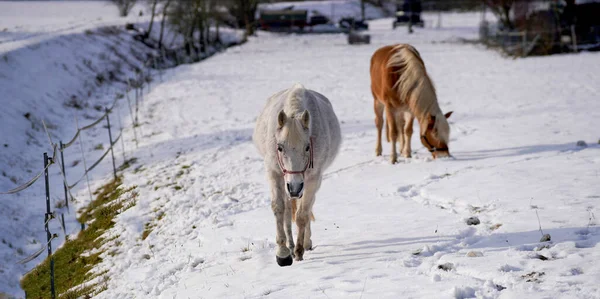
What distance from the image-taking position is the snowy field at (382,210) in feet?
15.5

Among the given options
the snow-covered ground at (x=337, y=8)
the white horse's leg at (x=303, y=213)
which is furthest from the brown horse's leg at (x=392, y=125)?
the snow-covered ground at (x=337, y=8)

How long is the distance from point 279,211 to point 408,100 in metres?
4.89

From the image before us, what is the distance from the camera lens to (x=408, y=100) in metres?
9.62

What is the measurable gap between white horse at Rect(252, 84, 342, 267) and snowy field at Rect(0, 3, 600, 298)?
40 cm

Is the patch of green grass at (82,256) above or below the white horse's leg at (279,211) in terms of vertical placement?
below

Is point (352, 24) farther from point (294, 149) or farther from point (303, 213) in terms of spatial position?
point (294, 149)

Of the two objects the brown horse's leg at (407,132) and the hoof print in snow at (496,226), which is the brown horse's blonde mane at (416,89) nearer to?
the brown horse's leg at (407,132)

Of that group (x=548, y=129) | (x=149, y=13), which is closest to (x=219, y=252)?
(x=548, y=129)

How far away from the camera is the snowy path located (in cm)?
470

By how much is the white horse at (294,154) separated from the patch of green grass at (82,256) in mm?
2759

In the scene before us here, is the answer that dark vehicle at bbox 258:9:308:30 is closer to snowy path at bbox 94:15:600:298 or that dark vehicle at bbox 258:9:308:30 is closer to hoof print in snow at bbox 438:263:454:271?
snowy path at bbox 94:15:600:298

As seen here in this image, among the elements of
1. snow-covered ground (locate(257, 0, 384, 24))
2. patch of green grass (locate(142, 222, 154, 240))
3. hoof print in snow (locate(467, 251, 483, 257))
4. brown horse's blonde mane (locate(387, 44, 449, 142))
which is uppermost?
snow-covered ground (locate(257, 0, 384, 24))

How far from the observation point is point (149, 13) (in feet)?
180

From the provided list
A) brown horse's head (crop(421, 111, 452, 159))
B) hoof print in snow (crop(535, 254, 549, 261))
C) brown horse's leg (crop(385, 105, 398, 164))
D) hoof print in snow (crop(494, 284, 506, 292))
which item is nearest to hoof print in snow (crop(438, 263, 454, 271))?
hoof print in snow (crop(494, 284, 506, 292))
